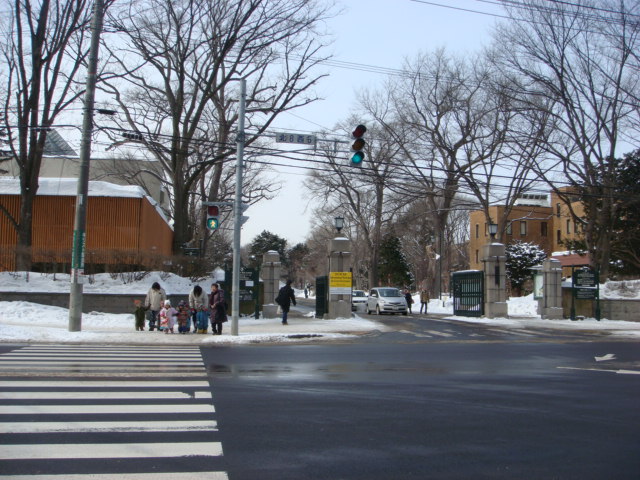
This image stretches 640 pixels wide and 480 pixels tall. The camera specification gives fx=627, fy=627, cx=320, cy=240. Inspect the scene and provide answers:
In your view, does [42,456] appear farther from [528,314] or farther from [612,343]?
[528,314]

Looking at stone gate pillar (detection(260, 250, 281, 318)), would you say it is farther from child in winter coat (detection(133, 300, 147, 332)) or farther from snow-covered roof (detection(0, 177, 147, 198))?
snow-covered roof (detection(0, 177, 147, 198))

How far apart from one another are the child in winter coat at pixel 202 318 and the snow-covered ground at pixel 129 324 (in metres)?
0.58

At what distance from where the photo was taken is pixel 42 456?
5.61 meters

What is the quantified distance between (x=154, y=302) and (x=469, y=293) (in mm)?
17081

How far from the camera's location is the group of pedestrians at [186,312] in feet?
63.9

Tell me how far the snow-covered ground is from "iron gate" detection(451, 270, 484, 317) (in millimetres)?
1354

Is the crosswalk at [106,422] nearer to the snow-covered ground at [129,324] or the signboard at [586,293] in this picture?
the snow-covered ground at [129,324]

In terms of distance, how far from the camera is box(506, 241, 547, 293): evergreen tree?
48.6m

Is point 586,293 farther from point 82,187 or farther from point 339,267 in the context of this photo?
point 82,187

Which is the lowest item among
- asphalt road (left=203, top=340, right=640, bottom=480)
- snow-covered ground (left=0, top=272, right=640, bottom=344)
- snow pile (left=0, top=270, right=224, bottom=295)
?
asphalt road (left=203, top=340, right=640, bottom=480)

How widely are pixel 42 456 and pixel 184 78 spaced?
28.2 metres

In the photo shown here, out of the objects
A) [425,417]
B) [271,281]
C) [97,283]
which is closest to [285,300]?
[271,281]

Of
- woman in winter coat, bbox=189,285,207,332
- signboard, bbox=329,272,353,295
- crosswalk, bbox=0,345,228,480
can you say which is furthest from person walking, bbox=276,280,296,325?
crosswalk, bbox=0,345,228,480

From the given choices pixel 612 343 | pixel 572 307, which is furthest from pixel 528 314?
pixel 612 343
